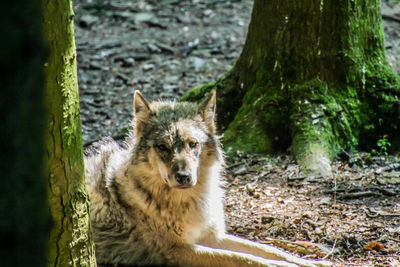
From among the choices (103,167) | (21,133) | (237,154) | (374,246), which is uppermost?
(21,133)

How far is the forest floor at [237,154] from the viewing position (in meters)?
4.83

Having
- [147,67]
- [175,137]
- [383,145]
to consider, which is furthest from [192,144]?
[147,67]

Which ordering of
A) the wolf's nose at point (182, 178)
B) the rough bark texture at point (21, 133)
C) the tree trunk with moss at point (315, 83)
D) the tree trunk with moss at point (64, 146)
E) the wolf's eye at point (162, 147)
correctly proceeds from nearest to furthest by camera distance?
the rough bark texture at point (21, 133) < the tree trunk with moss at point (64, 146) < the wolf's nose at point (182, 178) < the wolf's eye at point (162, 147) < the tree trunk with moss at point (315, 83)

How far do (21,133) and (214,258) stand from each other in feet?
8.55

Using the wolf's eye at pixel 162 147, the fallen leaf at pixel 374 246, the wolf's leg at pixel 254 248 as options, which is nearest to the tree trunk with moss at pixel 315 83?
the fallen leaf at pixel 374 246

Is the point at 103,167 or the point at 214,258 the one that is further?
the point at 103,167

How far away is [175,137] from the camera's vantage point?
175 inches

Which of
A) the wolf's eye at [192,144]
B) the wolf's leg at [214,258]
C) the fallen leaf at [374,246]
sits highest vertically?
the wolf's eye at [192,144]

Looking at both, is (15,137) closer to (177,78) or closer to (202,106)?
(202,106)

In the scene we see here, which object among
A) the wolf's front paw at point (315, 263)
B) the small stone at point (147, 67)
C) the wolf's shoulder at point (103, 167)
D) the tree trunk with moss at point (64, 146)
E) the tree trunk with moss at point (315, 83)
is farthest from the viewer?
the small stone at point (147, 67)

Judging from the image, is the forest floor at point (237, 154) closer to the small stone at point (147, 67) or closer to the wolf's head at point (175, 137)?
the small stone at point (147, 67)

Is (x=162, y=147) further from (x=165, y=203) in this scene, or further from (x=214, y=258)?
(x=214, y=258)

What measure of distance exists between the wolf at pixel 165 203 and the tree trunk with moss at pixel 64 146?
1313 mm

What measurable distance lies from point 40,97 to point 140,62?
882 cm
